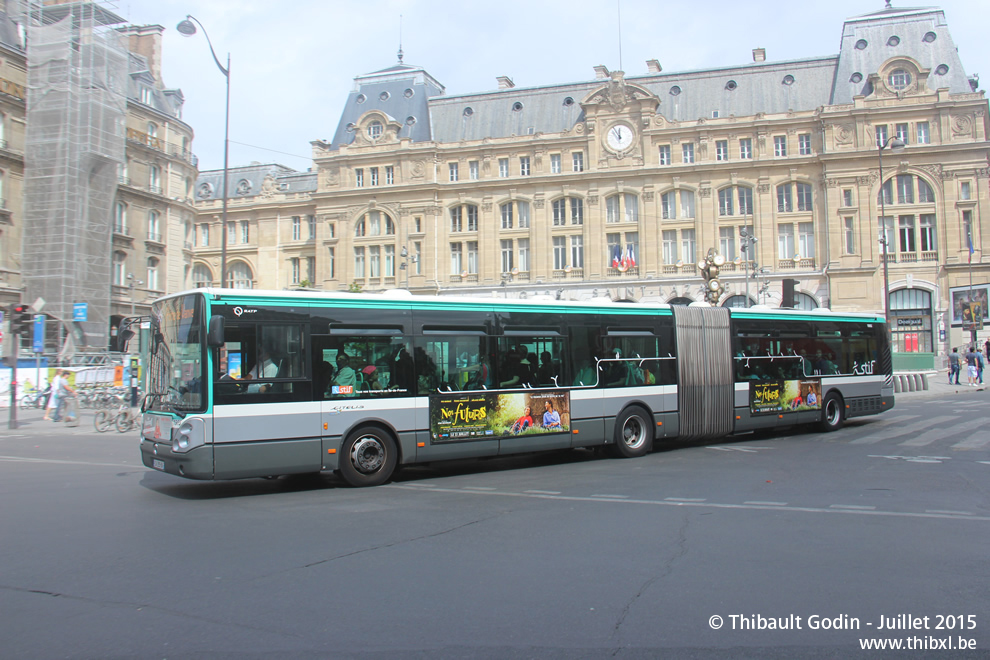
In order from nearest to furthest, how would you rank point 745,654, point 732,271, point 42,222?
point 745,654, point 42,222, point 732,271

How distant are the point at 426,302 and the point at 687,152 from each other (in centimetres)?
4849

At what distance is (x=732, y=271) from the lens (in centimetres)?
5478

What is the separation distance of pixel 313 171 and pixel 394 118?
1453 cm

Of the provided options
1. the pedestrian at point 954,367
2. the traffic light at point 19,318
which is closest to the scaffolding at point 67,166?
the traffic light at point 19,318

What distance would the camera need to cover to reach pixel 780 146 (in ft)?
179

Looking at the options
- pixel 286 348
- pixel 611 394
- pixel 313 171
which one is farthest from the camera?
pixel 313 171

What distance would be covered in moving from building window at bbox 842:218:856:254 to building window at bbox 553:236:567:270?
1938cm

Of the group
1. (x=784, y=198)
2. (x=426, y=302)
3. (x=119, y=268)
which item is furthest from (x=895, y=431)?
(x=119, y=268)

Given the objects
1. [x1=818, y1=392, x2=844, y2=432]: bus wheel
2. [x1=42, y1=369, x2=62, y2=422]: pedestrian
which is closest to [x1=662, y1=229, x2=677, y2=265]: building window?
[x1=818, y1=392, x2=844, y2=432]: bus wheel

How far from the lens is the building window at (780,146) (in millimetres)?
54438

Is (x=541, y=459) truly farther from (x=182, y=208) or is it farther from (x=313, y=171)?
(x=313, y=171)

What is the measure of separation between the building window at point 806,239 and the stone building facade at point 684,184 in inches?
Answer: 5.1

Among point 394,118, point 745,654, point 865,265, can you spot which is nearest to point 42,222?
point 394,118

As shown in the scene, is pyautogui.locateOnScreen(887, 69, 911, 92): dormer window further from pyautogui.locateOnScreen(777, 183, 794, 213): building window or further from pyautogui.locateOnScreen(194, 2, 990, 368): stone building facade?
pyautogui.locateOnScreen(777, 183, 794, 213): building window
